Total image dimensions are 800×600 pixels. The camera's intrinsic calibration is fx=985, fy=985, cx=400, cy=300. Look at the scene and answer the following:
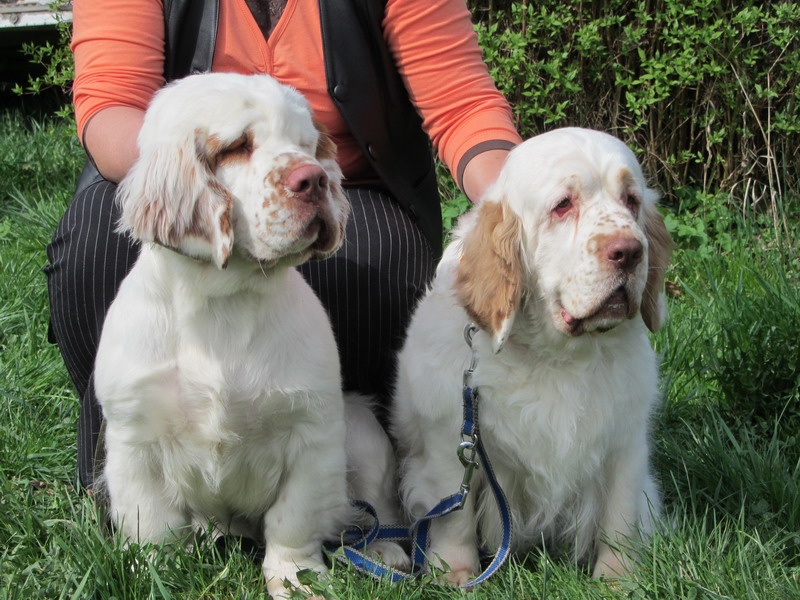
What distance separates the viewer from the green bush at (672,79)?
427 cm

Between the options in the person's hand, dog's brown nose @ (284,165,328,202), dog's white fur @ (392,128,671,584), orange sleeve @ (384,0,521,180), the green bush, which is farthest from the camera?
the green bush

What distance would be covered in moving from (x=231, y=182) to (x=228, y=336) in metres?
0.37

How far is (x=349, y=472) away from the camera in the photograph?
101 inches

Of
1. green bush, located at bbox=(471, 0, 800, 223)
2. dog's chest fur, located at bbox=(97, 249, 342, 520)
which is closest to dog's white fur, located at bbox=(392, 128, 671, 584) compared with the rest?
dog's chest fur, located at bbox=(97, 249, 342, 520)

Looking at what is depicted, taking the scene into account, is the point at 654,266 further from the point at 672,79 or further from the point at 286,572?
the point at 672,79

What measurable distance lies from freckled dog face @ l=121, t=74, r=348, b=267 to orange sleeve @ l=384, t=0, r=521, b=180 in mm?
914

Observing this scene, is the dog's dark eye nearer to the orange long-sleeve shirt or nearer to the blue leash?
the blue leash

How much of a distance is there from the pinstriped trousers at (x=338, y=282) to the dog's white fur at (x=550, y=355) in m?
0.37

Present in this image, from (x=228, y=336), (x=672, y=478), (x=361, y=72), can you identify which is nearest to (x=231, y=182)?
(x=228, y=336)

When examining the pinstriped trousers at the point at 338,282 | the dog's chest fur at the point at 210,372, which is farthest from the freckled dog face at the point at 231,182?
the pinstriped trousers at the point at 338,282

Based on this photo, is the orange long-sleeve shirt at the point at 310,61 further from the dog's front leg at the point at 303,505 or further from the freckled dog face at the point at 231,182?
the dog's front leg at the point at 303,505

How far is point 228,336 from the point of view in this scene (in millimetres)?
2195

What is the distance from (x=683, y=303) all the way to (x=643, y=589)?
1.90m

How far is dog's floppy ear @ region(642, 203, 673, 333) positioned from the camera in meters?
2.23
